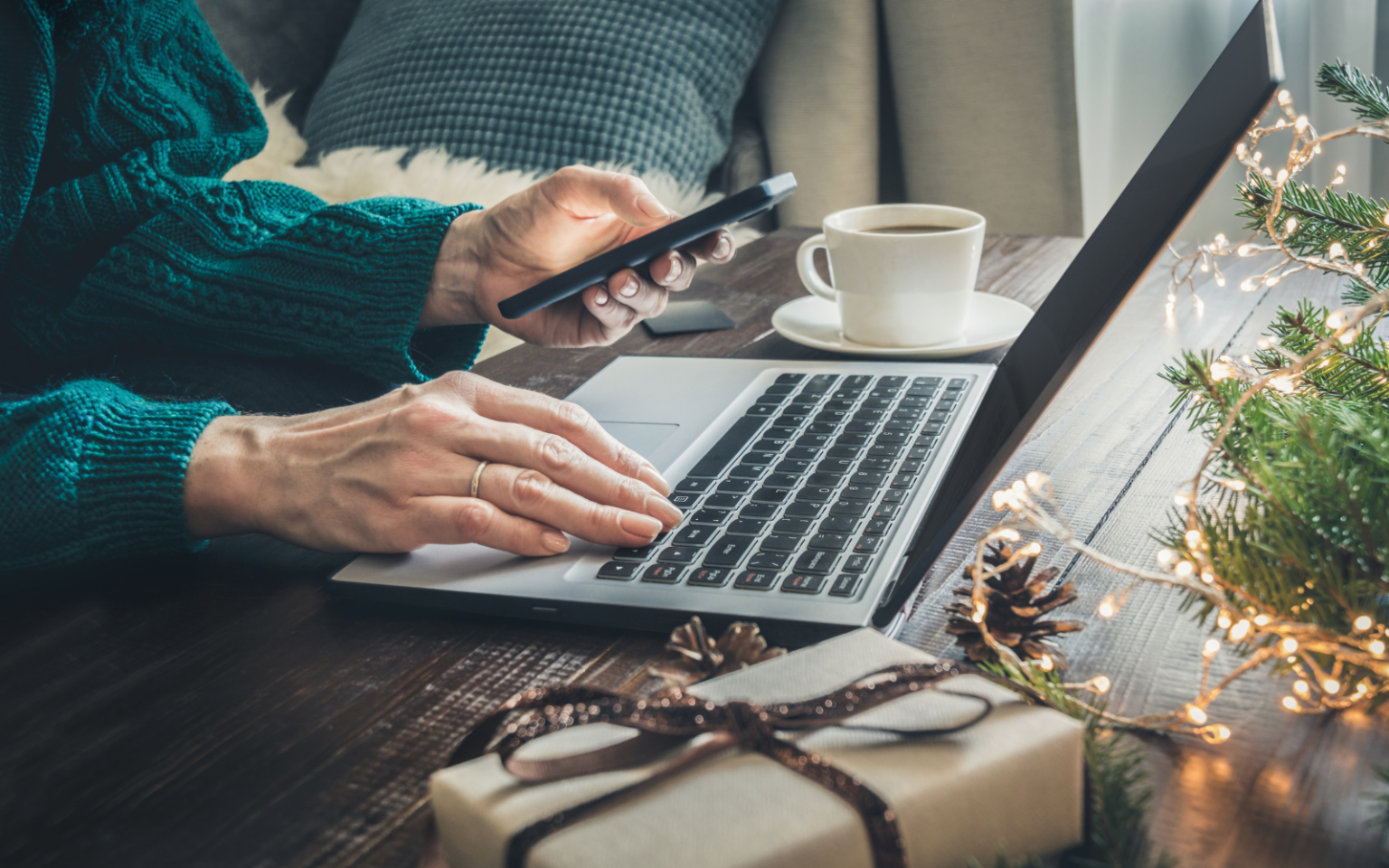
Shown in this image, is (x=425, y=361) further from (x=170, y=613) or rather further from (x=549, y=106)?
(x=549, y=106)

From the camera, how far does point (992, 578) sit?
0.39m

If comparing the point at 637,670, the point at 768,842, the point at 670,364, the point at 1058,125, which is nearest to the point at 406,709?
the point at 637,670

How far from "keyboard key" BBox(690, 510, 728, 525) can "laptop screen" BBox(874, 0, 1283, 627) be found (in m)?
0.10

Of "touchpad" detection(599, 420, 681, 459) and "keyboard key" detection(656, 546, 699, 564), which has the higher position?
"keyboard key" detection(656, 546, 699, 564)

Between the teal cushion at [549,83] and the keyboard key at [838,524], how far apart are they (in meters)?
1.10

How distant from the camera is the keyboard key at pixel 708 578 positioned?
43 centimetres

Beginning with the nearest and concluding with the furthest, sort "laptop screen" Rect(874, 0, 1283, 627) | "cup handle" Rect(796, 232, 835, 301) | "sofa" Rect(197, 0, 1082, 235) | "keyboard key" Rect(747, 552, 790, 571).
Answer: "laptop screen" Rect(874, 0, 1283, 627)
"keyboard key" Rect(747, 552, 790, 571)
"cup handle" Rect(796, 232, 835, 301)
"sofa" Rect(197, 0, 1082, 235)

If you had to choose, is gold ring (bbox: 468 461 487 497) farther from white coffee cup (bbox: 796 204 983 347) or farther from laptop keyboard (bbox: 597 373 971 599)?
white coffee cup (bbox: 796 204 983 347)

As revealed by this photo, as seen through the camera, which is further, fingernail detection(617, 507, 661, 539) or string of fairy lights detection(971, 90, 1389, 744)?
fingernail detection(617, 507, 661, 539)

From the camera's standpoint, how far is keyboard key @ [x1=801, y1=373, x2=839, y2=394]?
0.69 m

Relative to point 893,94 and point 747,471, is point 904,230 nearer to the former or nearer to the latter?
point 747,471

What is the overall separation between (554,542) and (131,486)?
0.23m

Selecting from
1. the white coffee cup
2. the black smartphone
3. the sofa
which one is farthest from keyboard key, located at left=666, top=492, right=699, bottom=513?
the sofa

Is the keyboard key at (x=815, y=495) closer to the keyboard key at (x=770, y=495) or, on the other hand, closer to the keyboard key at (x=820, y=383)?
the keyboard key at (x=770, y=495)
